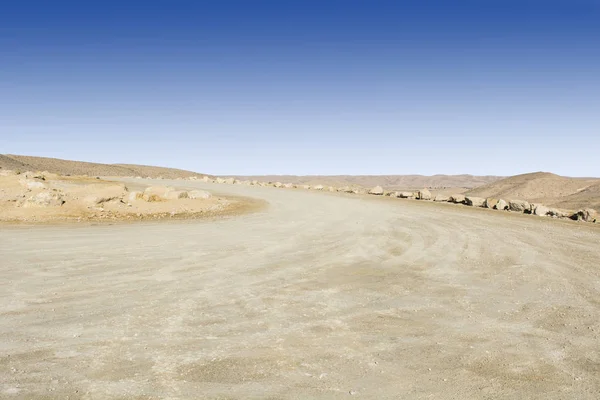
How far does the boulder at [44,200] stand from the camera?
1666cm

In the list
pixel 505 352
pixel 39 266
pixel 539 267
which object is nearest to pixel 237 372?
pixel 505 352

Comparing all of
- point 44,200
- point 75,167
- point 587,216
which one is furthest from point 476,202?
point 75,167

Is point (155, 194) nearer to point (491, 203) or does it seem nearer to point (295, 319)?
point (295, 319)

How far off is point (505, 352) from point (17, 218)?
16.0 m

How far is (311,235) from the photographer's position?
12617 mm

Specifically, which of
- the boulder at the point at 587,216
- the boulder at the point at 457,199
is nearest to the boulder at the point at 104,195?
the boulder at the point at 457,199

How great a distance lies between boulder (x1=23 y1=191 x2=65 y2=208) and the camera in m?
16.7

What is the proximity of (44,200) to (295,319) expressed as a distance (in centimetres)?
1506

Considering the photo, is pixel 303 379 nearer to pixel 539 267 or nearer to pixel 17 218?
pixel 539 267

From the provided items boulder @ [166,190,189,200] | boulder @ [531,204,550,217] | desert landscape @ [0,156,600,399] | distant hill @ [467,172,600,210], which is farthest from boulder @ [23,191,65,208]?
distant hill @ [467,172,600,210]

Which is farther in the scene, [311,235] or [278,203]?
[278,203]

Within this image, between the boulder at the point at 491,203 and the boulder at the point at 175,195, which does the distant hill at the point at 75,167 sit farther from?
the boulder at the point at 491,203

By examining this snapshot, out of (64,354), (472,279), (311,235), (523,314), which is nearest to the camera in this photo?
(64,354)

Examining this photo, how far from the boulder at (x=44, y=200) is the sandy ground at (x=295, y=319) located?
237 inches
